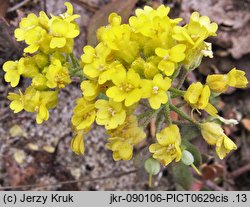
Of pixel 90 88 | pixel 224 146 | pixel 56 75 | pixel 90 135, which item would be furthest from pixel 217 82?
pixel 90 135

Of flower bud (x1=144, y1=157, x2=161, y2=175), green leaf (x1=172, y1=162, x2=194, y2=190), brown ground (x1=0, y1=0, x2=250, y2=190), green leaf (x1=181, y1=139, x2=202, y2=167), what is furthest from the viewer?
brown ground (x1=0, y1=0, x2=250, y2=190)

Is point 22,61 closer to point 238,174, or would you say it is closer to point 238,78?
point 238,78

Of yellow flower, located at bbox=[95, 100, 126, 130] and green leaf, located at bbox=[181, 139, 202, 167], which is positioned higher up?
yellow flower, located at bbox=[95, 100, 126, 130]

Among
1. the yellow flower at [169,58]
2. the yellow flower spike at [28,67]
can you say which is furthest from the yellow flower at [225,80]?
the yellow flower spike at [28,67]

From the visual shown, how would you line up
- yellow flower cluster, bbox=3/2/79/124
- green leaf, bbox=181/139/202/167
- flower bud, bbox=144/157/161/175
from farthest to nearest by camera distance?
green leaf, bbox=181/139/202/167
flower bud, bbox=144/157/161/175
yellow flower cluster, bbox=3/2/79/124

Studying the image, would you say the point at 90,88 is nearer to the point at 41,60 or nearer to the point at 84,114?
the point at 84,114

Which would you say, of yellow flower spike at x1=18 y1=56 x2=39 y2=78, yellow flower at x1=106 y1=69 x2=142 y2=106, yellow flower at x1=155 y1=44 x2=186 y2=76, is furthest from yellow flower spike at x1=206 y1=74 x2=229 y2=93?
yellow flower spike at x1=18 y1=56 x2=39 y2=78

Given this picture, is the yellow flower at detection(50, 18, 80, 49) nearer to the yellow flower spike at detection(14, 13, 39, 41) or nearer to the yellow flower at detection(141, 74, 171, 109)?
the yellow flower spike at detection(14, 13, 39, 41)
